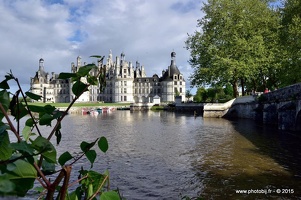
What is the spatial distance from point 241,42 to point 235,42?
107 cm

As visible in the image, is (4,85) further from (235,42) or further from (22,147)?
(235,42)

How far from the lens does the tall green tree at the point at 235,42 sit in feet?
122

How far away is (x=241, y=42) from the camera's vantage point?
37.3 m

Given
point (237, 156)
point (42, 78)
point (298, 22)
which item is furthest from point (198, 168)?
point (42, 78)

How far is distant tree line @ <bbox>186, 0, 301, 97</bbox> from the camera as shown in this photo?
3678cm

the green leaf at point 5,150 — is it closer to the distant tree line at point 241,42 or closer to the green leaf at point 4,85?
the green leaf at point 4,85

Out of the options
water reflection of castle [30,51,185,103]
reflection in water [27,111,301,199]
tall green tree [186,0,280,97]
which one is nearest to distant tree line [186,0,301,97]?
tall green tree [186,0,280,97]

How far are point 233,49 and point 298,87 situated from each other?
16.9 metres

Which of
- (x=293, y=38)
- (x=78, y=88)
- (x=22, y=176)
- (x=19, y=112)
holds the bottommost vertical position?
(x=22, y=176)

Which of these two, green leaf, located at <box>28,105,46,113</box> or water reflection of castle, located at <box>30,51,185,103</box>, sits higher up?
water reflection of castle, located at <box>30,51,185,103</box>

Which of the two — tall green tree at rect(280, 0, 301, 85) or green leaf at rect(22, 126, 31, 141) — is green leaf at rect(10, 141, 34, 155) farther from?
tall green tree at rect(280, 0, 301, 85)

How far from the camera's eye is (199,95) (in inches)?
3231

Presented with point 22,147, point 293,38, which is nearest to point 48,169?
point 22,147

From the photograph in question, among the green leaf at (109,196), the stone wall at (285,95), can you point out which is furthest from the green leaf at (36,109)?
the stone wall at (285,95)
